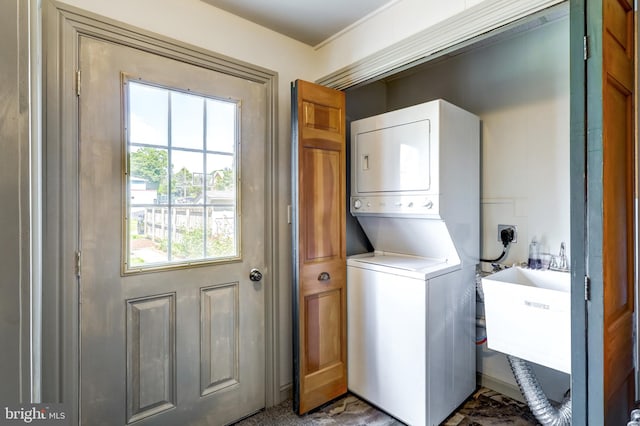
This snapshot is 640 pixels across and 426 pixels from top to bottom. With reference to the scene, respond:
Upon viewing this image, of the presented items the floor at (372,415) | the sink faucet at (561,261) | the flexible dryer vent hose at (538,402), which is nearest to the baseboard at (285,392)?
the floor at (372,415)

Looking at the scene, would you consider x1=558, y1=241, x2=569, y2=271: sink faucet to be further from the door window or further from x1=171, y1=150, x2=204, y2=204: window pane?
x1=171, y1=150, x2=204, y2=204: window pane

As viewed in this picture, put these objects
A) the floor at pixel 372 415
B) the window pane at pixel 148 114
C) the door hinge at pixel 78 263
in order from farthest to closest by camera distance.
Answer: the floor at pixel 372 415
the window pane at pixel 148 114
the door hinge at pixel 78 263

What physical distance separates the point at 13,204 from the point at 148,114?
1.18 m

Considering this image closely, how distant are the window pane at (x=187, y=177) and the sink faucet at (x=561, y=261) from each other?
2.13m

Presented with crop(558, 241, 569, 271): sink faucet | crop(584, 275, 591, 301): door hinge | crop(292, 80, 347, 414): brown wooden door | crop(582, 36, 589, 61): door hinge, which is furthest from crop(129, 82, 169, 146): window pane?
crop(558, 241, 569, 271): sink faucet

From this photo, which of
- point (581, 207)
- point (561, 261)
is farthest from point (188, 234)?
point (561, 261)

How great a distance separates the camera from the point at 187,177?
1.76 meters

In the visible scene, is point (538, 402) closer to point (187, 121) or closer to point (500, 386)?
point (500, 386)

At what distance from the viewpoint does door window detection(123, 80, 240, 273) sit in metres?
1.61

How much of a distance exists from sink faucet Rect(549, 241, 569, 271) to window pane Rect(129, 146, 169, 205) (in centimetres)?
227

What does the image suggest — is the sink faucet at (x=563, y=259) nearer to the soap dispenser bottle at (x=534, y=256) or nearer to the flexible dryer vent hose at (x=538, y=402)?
the soap dispenser bottle at (x=534, y=256)

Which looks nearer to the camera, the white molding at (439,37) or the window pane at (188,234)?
the white molding at (439,37)

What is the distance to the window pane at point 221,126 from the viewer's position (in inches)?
72.4

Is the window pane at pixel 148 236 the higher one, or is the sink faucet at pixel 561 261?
the window pane at pixel 148 236
